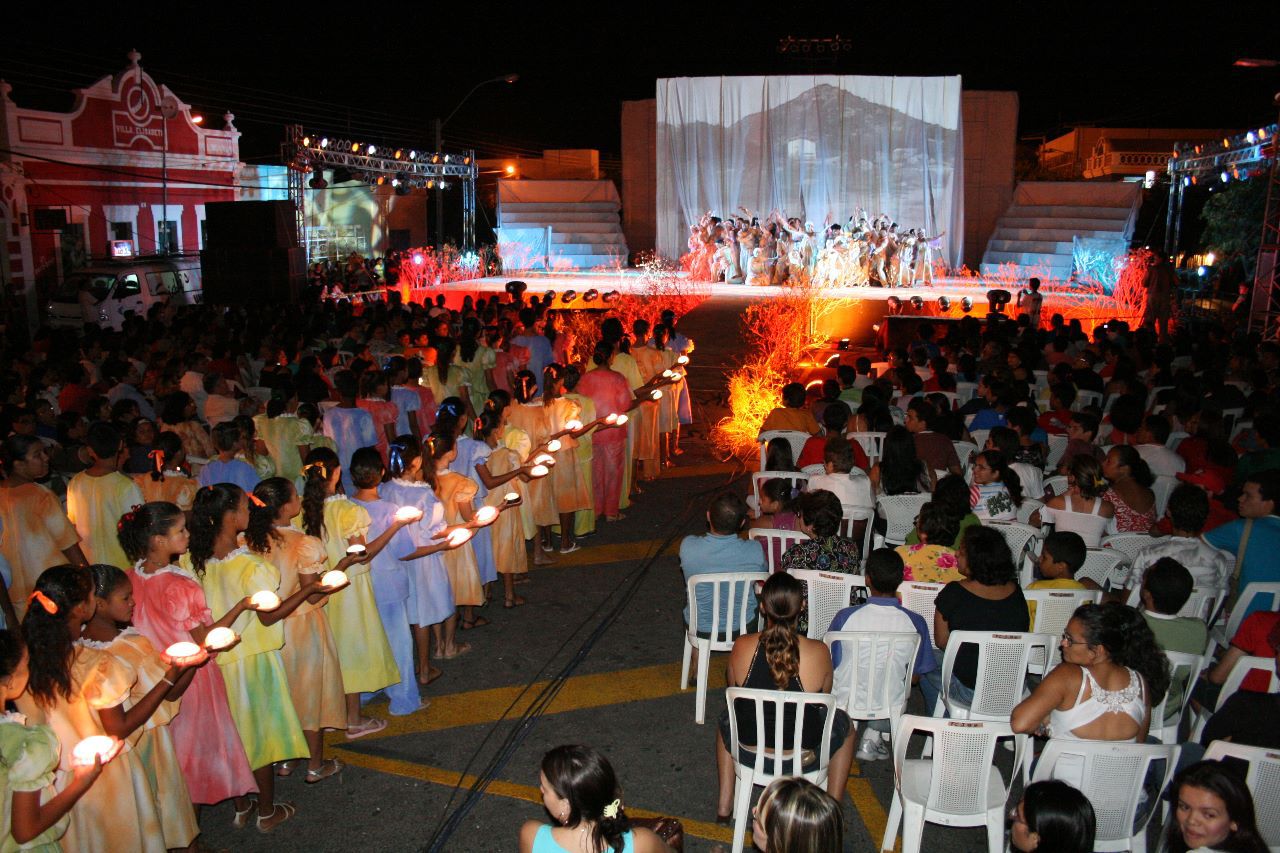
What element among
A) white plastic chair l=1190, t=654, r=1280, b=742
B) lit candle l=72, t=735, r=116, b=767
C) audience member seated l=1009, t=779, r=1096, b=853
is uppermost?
lit candle l=72, t=735, r=116, b=767

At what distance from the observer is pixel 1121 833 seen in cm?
354

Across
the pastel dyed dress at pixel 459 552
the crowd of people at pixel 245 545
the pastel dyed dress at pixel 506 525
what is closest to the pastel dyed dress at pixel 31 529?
the crowd of people at pixel 245 545

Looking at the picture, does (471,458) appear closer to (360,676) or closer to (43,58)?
(360,676)

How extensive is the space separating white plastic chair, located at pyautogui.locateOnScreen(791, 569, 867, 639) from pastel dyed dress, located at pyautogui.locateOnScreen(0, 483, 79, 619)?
373 cm

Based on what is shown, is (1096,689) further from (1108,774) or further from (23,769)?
(23,769)

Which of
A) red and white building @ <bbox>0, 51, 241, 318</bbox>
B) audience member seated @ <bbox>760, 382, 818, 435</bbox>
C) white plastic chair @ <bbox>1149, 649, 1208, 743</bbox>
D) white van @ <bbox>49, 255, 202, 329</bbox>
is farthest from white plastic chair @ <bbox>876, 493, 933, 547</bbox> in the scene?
red and white building @ <bbox>0, 51, 241, 318</bbox>

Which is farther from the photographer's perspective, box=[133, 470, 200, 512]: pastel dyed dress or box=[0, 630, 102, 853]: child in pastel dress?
box=[133, 470, 200, 512]: pastel dyed dress

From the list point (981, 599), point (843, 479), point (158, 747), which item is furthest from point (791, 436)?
point (158, 747)

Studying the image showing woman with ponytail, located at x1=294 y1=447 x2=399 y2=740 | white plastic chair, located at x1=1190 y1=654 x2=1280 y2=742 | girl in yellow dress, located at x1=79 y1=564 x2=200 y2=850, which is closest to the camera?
girl in yellow dress, located at x1=79 y1=564 x2=200 y2=850

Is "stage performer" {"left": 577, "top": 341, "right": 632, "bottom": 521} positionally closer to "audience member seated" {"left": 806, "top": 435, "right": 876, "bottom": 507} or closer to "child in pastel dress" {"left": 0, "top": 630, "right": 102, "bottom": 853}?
"audience member seated" {"left": 806, "top": 435, "right": 876, "bottom": 507}

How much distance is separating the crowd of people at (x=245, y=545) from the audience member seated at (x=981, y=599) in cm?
218

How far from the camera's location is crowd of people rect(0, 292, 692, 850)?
10.6 ft

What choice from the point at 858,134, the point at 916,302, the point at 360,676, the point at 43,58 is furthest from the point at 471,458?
the point at 43,58

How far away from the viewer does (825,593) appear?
488cm
